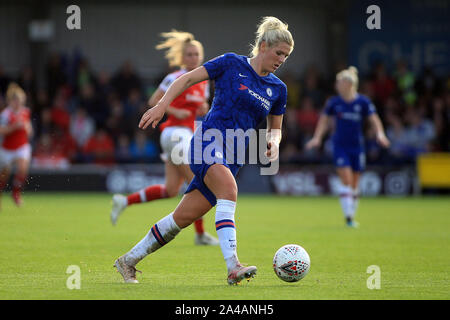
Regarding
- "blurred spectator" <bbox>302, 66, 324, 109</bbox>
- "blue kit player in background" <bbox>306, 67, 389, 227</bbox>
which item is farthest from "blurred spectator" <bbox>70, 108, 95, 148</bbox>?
"blue kit player in background" <bbox>306, 67, 389, 227</bbox>

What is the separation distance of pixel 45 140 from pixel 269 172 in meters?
6.28

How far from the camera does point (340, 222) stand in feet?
42.9

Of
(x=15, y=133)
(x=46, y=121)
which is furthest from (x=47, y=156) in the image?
(x=15, y=133)

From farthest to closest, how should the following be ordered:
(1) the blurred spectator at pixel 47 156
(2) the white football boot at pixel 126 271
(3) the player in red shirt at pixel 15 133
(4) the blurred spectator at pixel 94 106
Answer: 1. (4) the blurred spectator at pixel 94 106
2. (1) the blurred spectator at pixel 47 156
3. (3) the player in red shirt at pixel 15 133
4. (2) the white football boot at pixel 126 271

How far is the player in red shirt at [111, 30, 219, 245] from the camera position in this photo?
9531 millimetres

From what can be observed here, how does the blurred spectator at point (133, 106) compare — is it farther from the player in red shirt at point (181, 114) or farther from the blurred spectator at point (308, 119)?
the player in red shirt at point (181, 114)

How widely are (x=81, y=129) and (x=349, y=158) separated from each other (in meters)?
11.0

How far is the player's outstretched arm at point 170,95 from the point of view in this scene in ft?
18.9

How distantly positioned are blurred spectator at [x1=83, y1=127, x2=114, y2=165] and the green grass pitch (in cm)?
455

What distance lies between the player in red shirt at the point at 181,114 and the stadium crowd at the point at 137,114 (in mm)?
11147

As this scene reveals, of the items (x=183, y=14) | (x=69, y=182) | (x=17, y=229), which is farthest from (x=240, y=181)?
(x=17, y=229)

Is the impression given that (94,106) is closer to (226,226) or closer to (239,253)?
(239,253)

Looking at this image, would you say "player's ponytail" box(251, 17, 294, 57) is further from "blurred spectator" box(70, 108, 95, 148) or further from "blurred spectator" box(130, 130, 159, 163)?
"blurred spectator" box(70, 108, 95, 148)

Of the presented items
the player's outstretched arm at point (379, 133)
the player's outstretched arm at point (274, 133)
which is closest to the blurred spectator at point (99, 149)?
the player's outstretched arm at point (379, 133)
